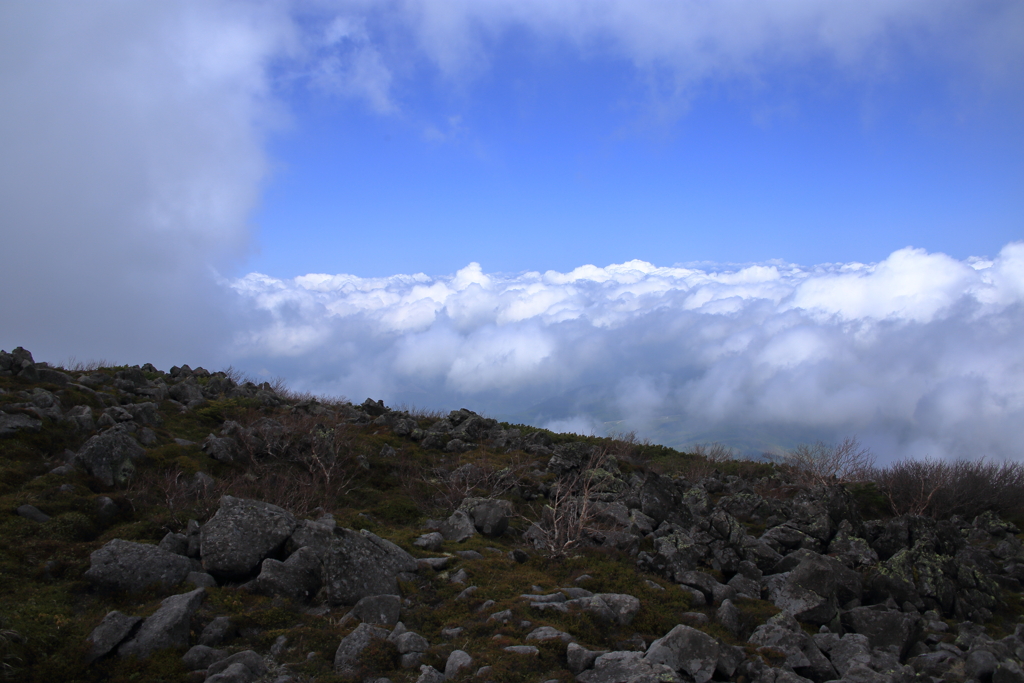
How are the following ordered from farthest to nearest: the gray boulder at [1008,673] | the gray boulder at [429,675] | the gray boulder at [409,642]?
the gray boulder at [1008,673], the gray boulder at [409,642], the gray boulder at [429,675]

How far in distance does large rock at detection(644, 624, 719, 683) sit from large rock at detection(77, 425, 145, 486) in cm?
1333

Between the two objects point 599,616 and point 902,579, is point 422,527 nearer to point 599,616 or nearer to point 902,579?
point 599,616

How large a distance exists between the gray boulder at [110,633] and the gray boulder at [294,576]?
2037 millimetres

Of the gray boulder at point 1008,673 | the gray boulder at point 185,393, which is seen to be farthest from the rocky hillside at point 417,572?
the gray boulder at point 185,393

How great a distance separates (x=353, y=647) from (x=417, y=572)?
327cm

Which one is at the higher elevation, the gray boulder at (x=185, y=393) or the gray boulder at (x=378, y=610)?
the gray boulder at (x=185, y=393)

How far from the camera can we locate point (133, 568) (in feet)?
32.6

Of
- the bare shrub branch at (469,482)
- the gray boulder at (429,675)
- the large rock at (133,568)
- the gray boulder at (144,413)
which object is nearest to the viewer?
the gray boulder at (429,675)

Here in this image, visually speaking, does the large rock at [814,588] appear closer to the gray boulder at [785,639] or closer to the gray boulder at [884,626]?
the gray boulder at [884,626]

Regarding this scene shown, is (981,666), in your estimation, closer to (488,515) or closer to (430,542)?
(488,515)

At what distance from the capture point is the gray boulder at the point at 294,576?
1011cm

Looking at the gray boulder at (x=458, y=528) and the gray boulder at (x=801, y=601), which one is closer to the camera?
the gray boulder at (x=801, y=601)

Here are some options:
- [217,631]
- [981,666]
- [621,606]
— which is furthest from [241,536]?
[981,666]

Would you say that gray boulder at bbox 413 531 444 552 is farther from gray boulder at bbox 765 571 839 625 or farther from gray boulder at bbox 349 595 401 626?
gray boulder at bbox 765 571 839 625
